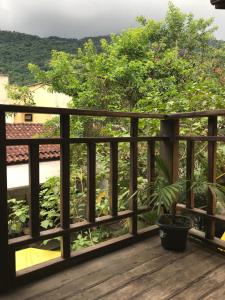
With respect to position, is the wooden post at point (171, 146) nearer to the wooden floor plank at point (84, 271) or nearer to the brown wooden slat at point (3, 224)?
the wooden floor plank at point (84, 271)

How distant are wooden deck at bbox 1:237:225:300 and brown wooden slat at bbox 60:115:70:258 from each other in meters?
0.16

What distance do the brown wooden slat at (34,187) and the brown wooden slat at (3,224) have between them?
161 millimetres

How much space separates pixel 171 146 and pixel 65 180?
1022 mm

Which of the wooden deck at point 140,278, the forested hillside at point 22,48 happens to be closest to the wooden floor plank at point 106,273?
the wooden deck at point 140,278

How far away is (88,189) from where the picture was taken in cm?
204

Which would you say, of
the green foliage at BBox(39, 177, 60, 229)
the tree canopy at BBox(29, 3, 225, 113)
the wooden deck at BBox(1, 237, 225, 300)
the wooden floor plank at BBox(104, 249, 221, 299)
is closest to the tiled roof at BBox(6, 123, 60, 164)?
the tree canopy at BBox(29, 3, 225, 113)

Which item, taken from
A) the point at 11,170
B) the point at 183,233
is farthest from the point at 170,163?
the point at 11,170

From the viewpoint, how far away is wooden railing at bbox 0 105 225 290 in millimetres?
1642

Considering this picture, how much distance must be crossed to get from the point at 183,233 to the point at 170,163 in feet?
2.04

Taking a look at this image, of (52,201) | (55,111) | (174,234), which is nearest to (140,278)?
(174,234)

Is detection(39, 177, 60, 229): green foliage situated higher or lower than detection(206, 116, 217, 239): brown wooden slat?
lower

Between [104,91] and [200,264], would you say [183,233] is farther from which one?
[104,91]

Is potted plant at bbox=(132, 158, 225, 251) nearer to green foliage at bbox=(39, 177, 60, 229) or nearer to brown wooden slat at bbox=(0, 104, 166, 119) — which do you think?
brown wooden slat at bbox=(0, 104, 166, 119)

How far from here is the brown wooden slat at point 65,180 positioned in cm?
185
